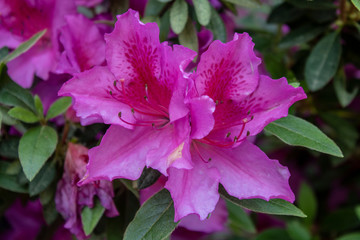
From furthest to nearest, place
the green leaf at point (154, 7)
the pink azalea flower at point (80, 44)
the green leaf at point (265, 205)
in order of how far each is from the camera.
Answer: the green leaf at point (154, 7) → the pink azalea flower at point (80, 44) → the green leaf at point (265, 205)

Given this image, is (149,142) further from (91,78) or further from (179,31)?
(179,31)

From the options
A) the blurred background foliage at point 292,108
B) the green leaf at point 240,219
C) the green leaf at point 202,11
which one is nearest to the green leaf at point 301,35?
the blurred background foliage at point 292,108

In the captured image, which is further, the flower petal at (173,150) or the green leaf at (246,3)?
the green leaf at (246,3)

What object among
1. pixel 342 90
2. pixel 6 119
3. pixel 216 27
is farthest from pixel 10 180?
pixel 342 90

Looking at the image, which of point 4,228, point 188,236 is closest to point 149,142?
point 188,236

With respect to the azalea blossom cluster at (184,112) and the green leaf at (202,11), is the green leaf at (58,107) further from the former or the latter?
the green leaf at (202,11)

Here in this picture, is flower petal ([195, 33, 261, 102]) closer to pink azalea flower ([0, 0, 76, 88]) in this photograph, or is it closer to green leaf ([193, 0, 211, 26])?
green leaf ([193, 0, 211, 26])
